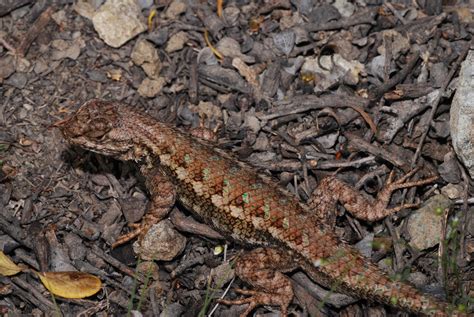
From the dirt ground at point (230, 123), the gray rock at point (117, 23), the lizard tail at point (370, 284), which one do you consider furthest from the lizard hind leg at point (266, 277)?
the gray rock at point (117, 23)

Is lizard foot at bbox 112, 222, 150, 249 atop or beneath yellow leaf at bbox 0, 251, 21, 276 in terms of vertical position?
beneath

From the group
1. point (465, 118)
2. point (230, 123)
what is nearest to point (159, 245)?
point (230, 123)

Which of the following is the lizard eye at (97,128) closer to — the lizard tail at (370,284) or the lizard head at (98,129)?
the lizard head at (98,129)

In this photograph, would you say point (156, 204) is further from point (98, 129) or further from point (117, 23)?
point (117, 23)

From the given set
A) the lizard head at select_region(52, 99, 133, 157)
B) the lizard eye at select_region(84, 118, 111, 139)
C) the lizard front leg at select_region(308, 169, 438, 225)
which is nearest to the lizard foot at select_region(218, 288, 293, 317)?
the lizard front leg at select_region(308, 169, 438, 225)

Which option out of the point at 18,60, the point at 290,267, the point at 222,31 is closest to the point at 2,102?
the point at 18,60

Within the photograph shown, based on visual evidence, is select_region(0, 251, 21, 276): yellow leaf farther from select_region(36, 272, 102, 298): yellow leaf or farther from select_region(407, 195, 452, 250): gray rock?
select_region(407, 195, 452, 250): gray rock

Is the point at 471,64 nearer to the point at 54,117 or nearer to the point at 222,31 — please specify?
the point at 222,31
